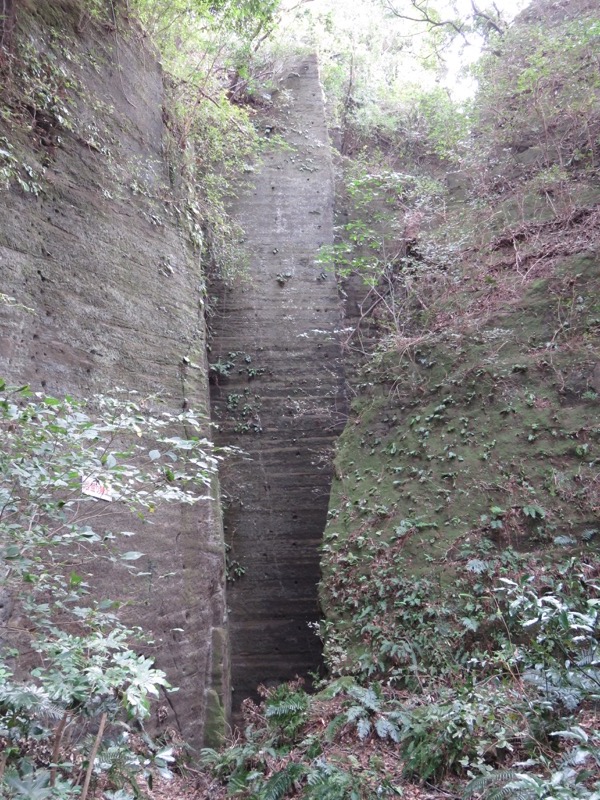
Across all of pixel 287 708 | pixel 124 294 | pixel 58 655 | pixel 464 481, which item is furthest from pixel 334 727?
pixel 124 294

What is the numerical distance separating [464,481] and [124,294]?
372 cm

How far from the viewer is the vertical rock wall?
7.34m

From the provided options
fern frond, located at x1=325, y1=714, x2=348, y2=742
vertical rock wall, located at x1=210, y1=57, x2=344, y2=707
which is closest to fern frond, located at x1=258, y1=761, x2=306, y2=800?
fern frond, located at x1=325, y1=714, x2=348, y2=742

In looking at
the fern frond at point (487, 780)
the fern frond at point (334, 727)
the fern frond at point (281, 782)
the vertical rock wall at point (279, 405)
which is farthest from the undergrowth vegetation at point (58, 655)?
the vertical rock wall at point (279, 405)

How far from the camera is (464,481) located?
5.72 m

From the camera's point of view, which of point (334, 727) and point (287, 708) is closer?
point (334, 727)

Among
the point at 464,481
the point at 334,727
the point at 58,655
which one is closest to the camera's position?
the point at 58,655

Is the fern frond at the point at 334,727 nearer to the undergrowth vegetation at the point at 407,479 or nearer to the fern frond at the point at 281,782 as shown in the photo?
the undergrowth vegetation at the point at 407,479

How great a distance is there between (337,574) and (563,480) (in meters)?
2.40

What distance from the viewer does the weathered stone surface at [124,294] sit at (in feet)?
14.9

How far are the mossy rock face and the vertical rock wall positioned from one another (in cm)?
120

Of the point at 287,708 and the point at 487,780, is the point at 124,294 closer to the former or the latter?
the point at 287,708

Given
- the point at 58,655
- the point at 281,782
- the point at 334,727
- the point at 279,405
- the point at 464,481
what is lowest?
the point at 281,782

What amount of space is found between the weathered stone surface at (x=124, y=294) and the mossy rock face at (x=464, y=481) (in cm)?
142
